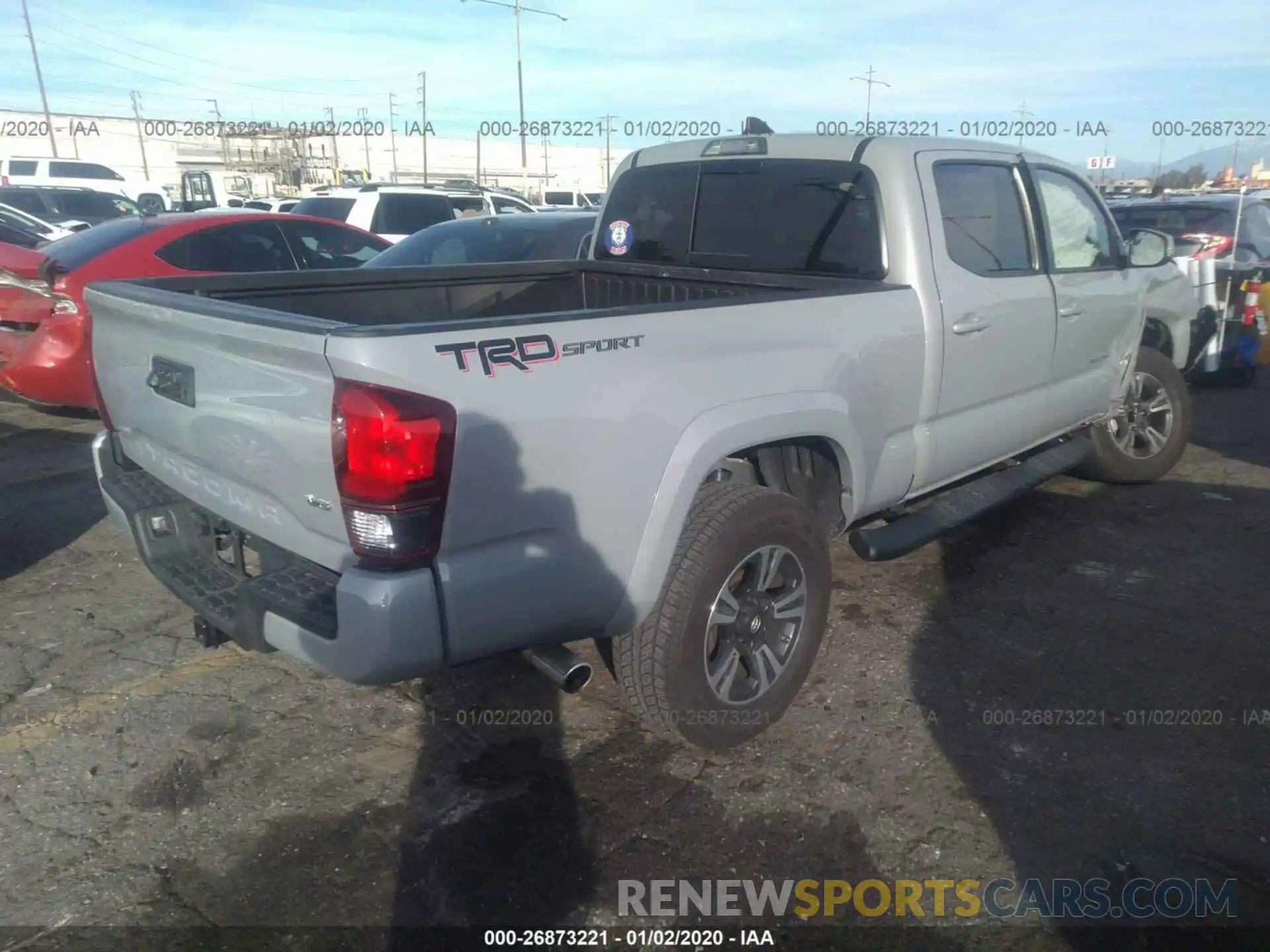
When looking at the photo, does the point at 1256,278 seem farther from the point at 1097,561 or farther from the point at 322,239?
the point at 322,239

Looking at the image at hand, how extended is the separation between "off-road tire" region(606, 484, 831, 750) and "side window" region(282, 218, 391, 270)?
5.59 metres

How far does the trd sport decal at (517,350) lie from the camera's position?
2283 millimetres

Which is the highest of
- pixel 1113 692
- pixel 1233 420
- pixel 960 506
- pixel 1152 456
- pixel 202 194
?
pixel 202 194

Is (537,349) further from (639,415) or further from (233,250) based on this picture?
(233,250)

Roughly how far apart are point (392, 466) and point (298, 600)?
521 mm

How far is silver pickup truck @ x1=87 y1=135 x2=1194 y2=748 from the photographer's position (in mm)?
2318

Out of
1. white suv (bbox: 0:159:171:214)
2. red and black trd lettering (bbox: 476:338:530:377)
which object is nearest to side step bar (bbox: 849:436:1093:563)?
red and black trd lettering (bbox: 476:338:530:377)

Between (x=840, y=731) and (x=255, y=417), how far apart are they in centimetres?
218

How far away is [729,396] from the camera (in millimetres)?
2885

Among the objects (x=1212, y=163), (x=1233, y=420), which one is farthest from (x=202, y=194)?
(x=1212, y=163)

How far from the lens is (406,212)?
13.6 m

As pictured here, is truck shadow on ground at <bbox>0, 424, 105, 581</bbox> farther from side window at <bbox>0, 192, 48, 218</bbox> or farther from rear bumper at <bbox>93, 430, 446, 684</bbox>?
side window at <bbox>0, 192, 48, 218</bbox>

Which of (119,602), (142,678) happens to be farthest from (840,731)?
(119,602)

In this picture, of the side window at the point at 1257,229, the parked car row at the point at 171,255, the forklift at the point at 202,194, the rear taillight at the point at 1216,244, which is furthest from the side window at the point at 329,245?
the forklift at the point at 202,194
